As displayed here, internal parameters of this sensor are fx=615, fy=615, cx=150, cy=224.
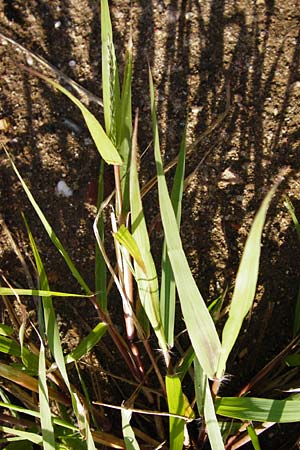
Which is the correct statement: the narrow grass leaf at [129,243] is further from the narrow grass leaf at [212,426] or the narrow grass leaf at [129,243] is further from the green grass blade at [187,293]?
the narrow grass leaf at [212,426]

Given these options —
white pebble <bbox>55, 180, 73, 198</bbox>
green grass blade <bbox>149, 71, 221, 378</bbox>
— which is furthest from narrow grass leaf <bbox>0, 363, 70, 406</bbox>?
white pebble <bbox>55, 180, 73, 198</bbox>

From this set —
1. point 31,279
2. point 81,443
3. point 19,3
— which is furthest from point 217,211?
point 19,3

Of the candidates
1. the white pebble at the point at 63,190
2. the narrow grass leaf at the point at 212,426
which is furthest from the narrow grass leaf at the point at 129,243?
the white pebble at the point at 63,190

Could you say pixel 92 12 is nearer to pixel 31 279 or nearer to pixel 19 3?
pixel 19 3

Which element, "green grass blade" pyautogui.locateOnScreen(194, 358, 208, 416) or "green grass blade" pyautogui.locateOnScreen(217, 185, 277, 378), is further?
"green grass blade" pyautogui.locateOnScreen(194, 358, 208, 416)

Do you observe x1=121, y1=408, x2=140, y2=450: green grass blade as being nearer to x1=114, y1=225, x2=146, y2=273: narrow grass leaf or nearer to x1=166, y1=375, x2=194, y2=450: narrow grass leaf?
x1=166, y1=375, x2=194, y2=450: narrow grass leaf

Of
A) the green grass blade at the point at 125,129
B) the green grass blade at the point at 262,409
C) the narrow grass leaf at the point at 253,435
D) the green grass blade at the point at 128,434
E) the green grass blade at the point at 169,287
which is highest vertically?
the green grass blade at the point at 125,129

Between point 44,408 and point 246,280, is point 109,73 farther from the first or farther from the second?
point 44,408
